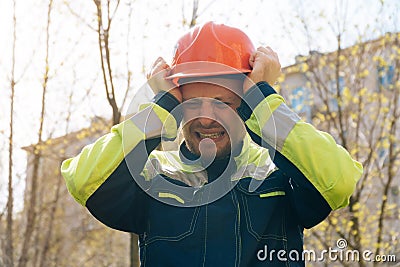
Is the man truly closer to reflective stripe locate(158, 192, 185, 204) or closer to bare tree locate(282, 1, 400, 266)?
reflective stripe locate(158, 192, 185, 204)

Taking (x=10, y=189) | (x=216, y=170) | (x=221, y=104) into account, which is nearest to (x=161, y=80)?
(x=221, y=104)

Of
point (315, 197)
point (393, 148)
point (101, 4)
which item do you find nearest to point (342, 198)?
point (315, 197)

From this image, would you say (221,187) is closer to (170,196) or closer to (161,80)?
(170,196)

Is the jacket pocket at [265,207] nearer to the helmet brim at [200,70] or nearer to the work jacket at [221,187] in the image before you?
the work jacket at [221,187]

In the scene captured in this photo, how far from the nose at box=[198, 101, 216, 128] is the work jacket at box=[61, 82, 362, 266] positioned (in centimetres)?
11

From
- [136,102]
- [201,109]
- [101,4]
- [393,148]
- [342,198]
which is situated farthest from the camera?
[393,148]

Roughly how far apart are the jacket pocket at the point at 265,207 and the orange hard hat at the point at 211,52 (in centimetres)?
44

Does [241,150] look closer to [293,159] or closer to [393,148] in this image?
[293,159]

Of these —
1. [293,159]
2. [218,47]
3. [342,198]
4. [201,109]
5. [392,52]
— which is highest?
[392,52]

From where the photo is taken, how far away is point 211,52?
2.46 metres

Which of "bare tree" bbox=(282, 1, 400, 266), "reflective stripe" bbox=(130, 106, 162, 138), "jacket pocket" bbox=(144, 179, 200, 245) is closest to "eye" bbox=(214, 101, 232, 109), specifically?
"reflective stripe" bbox=(130, 106, 162, 138)

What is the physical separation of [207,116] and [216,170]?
205mm

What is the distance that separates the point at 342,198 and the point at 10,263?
796 cm

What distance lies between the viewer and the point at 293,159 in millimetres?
2188
